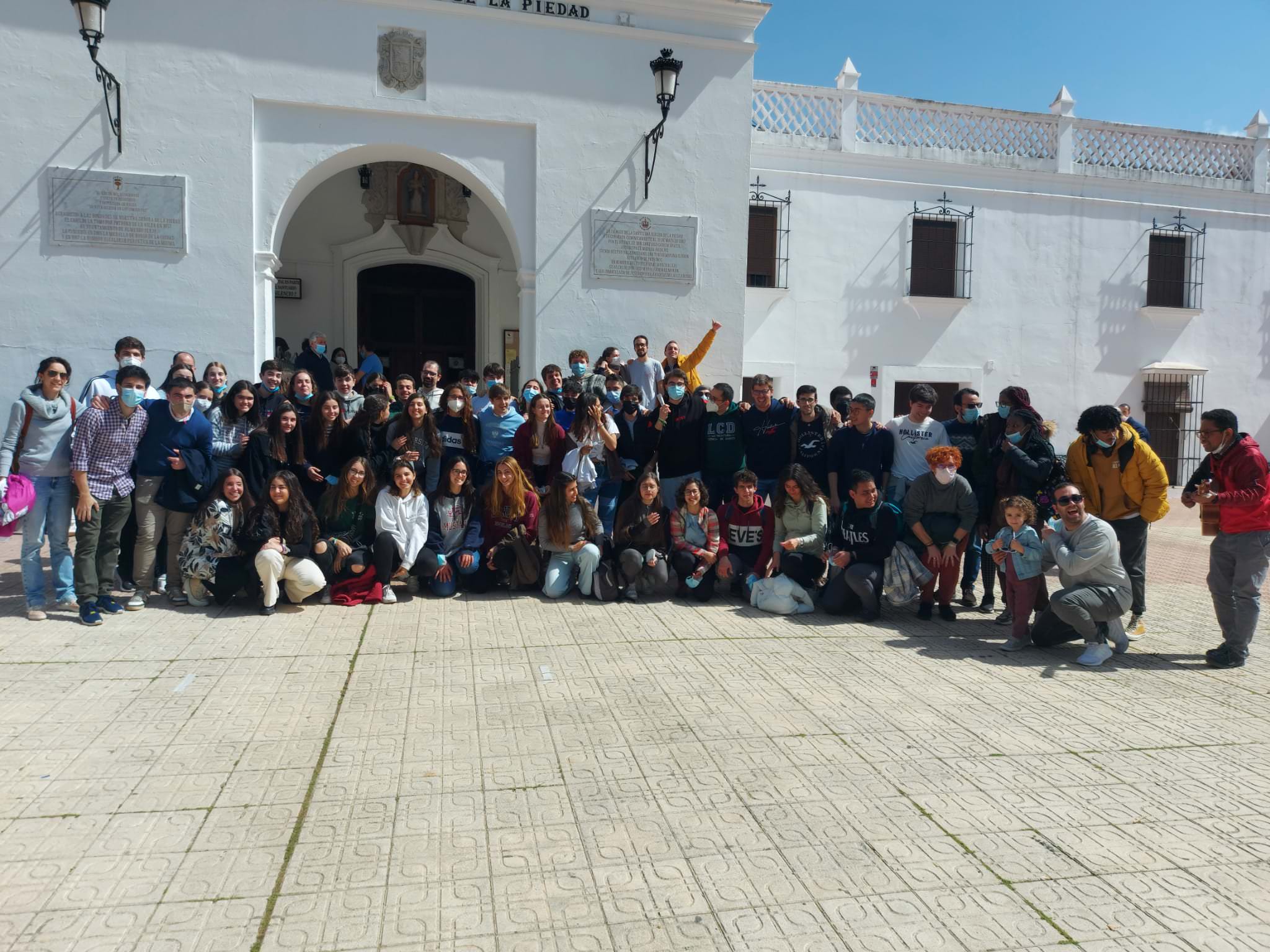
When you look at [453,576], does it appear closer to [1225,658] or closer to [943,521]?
[943,521]

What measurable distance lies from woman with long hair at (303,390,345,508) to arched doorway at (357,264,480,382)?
275 inches

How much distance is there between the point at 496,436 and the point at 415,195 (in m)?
6.91

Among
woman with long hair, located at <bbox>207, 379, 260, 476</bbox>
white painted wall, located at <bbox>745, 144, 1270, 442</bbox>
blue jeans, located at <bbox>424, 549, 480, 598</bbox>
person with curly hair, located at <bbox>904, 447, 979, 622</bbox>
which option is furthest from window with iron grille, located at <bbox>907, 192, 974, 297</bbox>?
woman with long hair, located at <bbox>207, 379, 260, 476</bbox>

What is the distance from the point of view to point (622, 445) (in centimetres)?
784

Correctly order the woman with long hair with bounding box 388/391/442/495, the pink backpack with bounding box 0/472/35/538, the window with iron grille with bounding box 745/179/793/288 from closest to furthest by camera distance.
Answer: the pink backpack with bounding box 0/472/35/538 < the woman with long hair with bounding box 388/391/442/495 < the window with iron grille with bounding box 745/179/793/288

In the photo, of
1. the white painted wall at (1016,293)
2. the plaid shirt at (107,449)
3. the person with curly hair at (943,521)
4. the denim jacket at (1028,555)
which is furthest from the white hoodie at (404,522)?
the white painted wall at (1016,293)

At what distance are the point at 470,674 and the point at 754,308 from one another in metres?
10.4

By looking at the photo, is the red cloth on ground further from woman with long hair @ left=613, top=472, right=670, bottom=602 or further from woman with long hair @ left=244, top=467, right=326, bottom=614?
woman with long hair @ left=613, top=472, right=670, bottom=602

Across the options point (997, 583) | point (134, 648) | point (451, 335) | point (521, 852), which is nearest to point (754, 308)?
point (451, 335)

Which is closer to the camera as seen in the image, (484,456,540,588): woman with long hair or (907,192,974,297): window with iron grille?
(484,456,540,588): woman with long hair

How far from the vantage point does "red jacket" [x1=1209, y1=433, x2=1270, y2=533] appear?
552 centimetres

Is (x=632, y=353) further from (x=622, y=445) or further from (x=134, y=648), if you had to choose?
(x=134, y=648)

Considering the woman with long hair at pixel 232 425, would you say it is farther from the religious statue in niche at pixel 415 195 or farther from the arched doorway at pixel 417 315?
the arched doorway at pixel 417 315

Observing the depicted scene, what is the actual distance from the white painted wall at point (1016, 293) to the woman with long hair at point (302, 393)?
834cm
